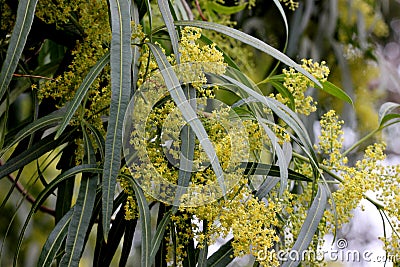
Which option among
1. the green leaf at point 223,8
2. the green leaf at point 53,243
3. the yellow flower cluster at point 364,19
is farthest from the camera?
the yellow flower cluster at point 364,19

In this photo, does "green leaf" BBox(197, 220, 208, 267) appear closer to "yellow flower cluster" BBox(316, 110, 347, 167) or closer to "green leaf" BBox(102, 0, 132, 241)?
"green leaf" BBox(102, 0, 132, 241)

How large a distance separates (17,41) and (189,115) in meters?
0.18

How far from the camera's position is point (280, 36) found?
171 cm

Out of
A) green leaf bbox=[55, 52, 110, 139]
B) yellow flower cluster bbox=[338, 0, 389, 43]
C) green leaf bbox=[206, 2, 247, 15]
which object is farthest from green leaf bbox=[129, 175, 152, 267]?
yellow flower cluster bbox=[338, 0, 389, 43]

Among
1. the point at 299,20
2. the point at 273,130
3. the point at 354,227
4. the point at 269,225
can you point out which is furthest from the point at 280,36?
the point at 269,225

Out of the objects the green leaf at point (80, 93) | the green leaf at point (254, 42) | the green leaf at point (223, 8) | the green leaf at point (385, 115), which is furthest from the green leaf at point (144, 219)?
the green leaf at point (223, 8)

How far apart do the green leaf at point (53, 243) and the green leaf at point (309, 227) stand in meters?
0.25

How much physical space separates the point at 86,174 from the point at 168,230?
0.12 metres

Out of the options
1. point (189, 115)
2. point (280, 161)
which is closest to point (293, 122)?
point (280, 161)

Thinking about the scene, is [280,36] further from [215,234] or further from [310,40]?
[215,234]

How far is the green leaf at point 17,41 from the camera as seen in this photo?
514mm

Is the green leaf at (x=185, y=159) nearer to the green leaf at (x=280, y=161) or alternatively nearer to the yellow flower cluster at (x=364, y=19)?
the green leaf at (x=280, y=161)

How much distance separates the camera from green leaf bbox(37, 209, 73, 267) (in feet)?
1.99

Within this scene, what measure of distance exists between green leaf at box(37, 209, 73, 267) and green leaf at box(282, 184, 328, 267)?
0.25 metres
